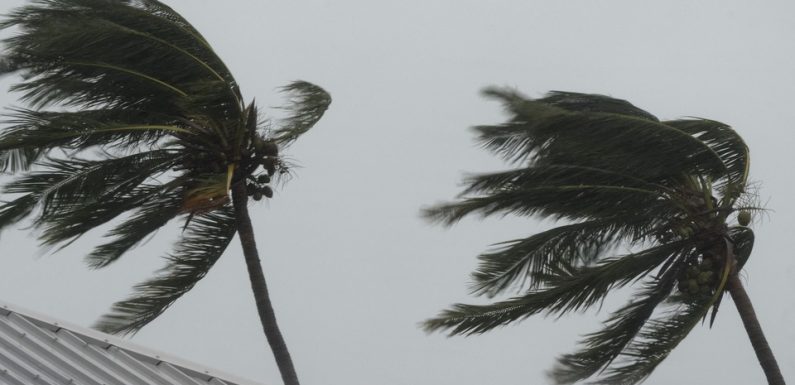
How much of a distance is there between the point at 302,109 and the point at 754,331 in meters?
6.09

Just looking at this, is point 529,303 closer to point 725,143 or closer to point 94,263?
point 725,143

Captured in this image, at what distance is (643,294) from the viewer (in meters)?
18.7

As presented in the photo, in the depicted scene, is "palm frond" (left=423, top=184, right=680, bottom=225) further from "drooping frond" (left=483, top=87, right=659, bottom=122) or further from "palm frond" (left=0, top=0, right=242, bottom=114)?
"palm frond" (left=0, top=0, right=242, bottom=114)

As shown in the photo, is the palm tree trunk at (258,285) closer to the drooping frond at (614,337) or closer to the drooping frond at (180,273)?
the drooping frond at (180,273)

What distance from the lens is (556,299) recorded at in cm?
1817

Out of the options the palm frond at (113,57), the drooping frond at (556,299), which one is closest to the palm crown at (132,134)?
the palm frond at (113,57)

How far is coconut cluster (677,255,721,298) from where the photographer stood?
60.1 feet

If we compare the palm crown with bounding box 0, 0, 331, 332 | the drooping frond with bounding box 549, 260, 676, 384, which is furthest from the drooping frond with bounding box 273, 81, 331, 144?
the drooping frond with bounding box 549, 260, 676, 384

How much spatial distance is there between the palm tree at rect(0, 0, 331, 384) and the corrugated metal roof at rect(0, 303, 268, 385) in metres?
1.97

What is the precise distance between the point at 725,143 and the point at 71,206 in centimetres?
771

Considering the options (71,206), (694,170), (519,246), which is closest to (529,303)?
(519,246)

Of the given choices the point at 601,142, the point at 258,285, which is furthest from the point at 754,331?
the point at 258,285

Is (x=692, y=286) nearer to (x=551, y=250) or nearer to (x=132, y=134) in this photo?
(x=551, y=250)

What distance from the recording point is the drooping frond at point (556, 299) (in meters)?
18.1
